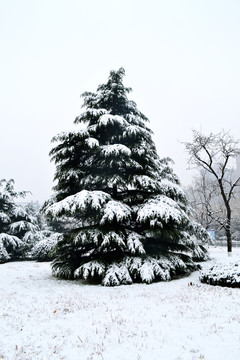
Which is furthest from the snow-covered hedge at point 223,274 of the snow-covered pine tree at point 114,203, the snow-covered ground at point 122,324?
the snow-covered pine tree at point 114,203

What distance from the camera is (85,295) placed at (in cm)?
788

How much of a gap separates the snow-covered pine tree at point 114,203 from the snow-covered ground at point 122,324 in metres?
1.49

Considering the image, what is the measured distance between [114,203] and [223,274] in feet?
16.8

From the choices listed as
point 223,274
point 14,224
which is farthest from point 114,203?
point 14,224

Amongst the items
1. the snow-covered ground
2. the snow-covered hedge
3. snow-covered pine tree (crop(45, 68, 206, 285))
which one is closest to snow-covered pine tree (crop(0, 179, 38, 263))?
snow-covered pine tree (crop(45, 68, 206, 285))

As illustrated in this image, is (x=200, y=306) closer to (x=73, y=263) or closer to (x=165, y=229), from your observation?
(x=165, y=229)

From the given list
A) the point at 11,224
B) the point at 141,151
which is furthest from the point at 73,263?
the point at 11,224

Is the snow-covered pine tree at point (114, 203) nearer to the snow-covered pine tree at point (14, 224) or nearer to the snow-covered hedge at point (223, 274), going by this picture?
the snow-covered hedge at point (223, 274)

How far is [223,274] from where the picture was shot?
889cm

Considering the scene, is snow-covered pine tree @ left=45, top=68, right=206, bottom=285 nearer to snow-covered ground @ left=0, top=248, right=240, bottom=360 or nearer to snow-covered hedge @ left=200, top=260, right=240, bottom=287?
snow-covered hedge @ left=200, top=260, right=240, bottom=287

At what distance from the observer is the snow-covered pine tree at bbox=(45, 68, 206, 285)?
9422mm

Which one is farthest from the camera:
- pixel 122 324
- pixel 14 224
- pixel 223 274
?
pixel 14 224

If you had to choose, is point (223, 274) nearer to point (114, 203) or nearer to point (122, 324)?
point (114, 203)

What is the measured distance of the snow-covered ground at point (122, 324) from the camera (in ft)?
12.9
